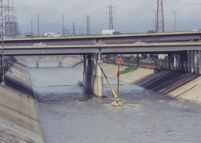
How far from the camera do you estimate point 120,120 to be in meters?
59.6

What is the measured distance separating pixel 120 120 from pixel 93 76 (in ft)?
121

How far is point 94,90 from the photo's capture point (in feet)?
310

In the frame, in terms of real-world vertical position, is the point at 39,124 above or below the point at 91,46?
below

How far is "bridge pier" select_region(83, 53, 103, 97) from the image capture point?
90125 mm

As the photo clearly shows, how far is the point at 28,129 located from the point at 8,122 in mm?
2144

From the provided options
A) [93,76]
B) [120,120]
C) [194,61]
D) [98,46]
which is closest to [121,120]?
[120,120]

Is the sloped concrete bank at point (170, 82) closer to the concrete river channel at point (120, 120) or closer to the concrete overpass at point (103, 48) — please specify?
the concrete river channel at point (120, 120)

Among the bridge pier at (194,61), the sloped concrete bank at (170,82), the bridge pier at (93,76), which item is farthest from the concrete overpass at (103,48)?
the bridge pier at (194,61)

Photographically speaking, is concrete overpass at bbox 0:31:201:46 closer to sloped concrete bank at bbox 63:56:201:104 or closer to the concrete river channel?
sloped concrete bank at bbox 63:56:201:104

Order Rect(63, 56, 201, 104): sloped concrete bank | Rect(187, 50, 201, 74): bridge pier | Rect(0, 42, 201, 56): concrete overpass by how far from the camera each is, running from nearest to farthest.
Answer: Rect(63, 56, 201, 104): sloped concrete bank → Rect(0, 42, 201, 56): concrete overpass → Rect(187, 50, 201, 74): bridge pier

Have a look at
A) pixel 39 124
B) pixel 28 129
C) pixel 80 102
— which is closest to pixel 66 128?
pixel 39 124

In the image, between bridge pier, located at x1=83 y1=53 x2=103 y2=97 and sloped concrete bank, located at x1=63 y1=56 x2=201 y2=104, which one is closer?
sloped concrete bank, located at x1=63 y1=56 x2=201 y2=104

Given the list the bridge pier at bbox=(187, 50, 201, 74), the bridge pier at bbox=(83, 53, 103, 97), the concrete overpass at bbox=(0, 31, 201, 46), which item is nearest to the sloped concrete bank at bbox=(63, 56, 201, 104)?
the bridge pier at bbox=(187, 50, 201, 74)

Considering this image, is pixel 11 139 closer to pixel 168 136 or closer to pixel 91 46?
pixel 168 136
